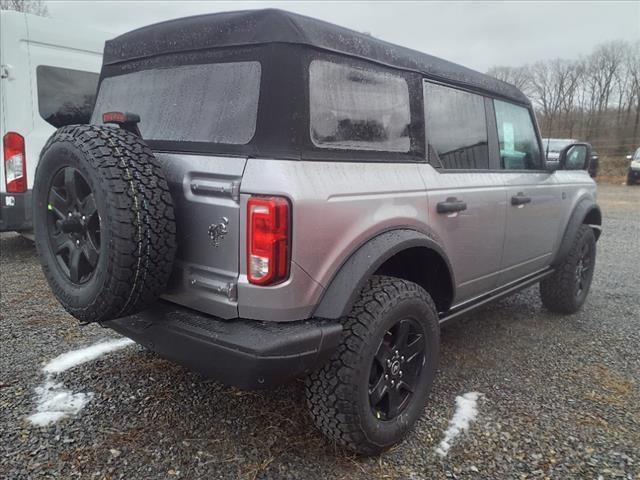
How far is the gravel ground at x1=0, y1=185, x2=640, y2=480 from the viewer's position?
2.21 m

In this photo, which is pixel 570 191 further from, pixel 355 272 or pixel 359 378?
pixel 359 378

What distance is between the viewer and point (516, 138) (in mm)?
3639

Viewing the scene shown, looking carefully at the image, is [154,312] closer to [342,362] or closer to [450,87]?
[342,362]

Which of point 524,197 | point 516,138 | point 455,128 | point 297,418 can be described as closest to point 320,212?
point 297,418

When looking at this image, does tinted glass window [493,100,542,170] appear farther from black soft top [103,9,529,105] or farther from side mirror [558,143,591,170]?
black soft top [103,9,529,105]

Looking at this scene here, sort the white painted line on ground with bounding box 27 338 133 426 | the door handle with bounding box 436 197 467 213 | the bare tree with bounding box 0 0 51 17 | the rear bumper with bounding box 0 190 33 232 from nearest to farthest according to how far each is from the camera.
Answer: the white painted line on ground with bounding box 27 338 133 426 → the door handle with bounding box 436 197 467 213 → the rear bumper with bounding box 0 190 33 232 → the bare tree with bounding box 0 0 51 17

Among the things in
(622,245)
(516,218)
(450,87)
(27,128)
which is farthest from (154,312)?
(622,245)

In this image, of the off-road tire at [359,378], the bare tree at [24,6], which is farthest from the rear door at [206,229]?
the bare tree at [24,6]

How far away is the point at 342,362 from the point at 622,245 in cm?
744

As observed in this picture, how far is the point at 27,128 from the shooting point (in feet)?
17.8

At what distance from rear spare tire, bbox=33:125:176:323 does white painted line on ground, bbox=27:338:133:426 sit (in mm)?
727

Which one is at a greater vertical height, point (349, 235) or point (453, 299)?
point (349, 235)

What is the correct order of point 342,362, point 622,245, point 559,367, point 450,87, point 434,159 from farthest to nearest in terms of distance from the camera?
point 622,245 < point 559,367 < point 450,87 < point 434,159 < point 342,362

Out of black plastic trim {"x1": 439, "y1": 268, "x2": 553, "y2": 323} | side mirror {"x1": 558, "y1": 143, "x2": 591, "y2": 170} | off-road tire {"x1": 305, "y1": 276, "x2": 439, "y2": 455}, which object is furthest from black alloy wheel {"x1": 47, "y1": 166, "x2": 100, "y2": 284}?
side mirror {"x1": 558, "y1": 143, "x2": 591, "y2": 170}
